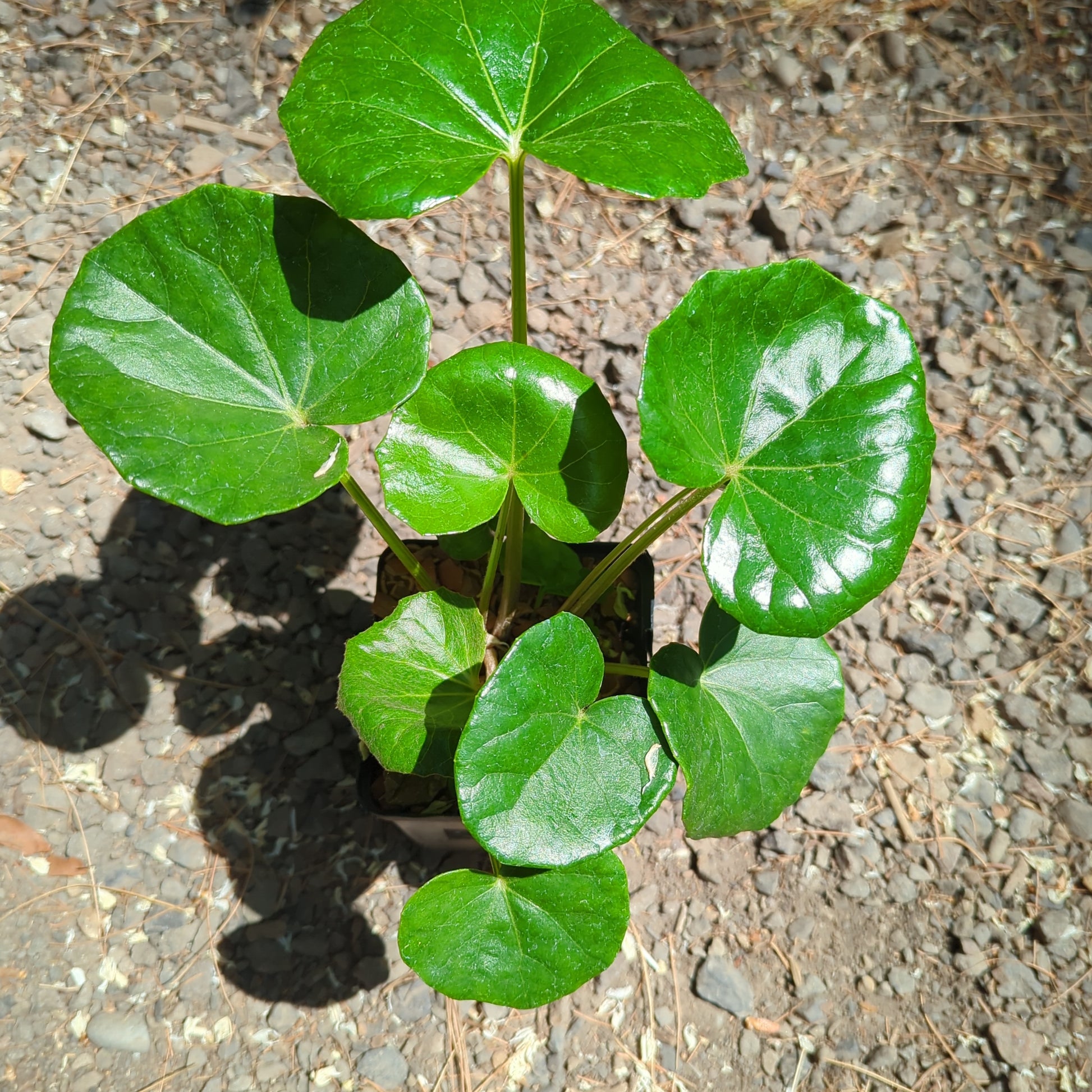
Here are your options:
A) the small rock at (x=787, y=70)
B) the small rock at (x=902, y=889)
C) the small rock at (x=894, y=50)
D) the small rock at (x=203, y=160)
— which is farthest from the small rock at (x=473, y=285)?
the small rock at (x=902, y=889)

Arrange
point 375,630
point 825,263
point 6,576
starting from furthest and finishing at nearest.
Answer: point 825,263, point 6,576, point 375,630

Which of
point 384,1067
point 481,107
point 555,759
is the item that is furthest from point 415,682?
point 384,1067

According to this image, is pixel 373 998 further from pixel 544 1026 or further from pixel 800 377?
pixel 800 377

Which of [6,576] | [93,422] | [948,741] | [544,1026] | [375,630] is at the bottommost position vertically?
[544,1026]

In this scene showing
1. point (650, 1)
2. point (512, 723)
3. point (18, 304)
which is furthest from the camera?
point (650, 1)

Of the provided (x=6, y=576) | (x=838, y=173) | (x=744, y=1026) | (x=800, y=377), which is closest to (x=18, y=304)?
(x=6, y=576)

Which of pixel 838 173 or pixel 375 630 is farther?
pixel 838 173

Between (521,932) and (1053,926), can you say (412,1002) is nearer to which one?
(521,932)
